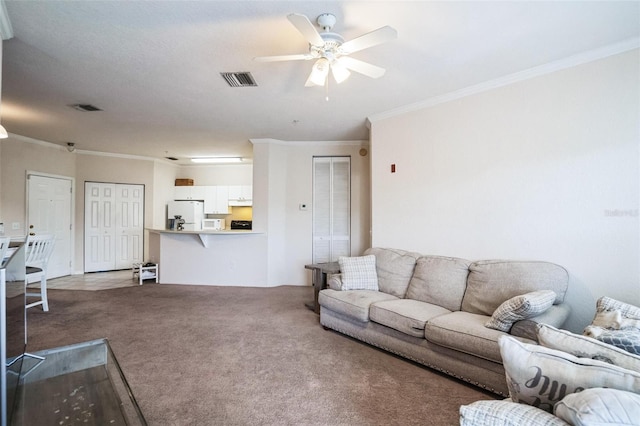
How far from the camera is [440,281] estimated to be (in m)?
3.20

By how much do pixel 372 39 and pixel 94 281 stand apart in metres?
6.57

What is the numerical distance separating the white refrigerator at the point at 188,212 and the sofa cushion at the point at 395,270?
5.41 m

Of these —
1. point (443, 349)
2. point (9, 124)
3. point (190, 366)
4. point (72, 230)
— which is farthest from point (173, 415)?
point (72, 230)

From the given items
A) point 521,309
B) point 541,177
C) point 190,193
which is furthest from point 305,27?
point 190,193

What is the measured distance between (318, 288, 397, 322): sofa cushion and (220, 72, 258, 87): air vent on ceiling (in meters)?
2.34

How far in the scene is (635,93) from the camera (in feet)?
8.16

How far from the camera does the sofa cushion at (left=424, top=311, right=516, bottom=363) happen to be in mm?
2256

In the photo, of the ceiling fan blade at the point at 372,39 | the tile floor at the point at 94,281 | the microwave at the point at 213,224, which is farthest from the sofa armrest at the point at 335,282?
the microwave at the point at 213,224

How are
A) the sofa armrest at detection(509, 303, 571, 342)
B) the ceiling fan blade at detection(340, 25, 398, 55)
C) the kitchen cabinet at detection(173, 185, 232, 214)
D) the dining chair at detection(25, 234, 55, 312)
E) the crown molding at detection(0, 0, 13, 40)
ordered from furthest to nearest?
1. the kitchen cabinet at detection(173, 185, 232, 214)
2. the dining chair at detection(25, 234, 55, 312)
3. the sofa armrest at detection(509, 303, 571, 342)
4. the crown molding at detection(0, 0, 13, 40)
5. the ceiling fan blade at detection(340, 25, 398, 55)

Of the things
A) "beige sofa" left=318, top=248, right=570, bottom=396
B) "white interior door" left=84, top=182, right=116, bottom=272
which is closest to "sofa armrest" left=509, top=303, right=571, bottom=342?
"beige sofa" left=318, top=248, right=570, bottom=396

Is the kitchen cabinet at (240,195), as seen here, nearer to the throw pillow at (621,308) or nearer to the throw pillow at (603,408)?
the throw pillow at (621,308)

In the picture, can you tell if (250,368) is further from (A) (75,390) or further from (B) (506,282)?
(B) (506,282)

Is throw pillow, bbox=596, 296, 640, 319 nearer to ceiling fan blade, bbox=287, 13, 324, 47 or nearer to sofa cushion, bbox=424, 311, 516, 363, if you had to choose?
sofa cushion, bbox=424, 311, 516, 363

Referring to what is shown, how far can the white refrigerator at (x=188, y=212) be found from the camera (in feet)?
25.6
